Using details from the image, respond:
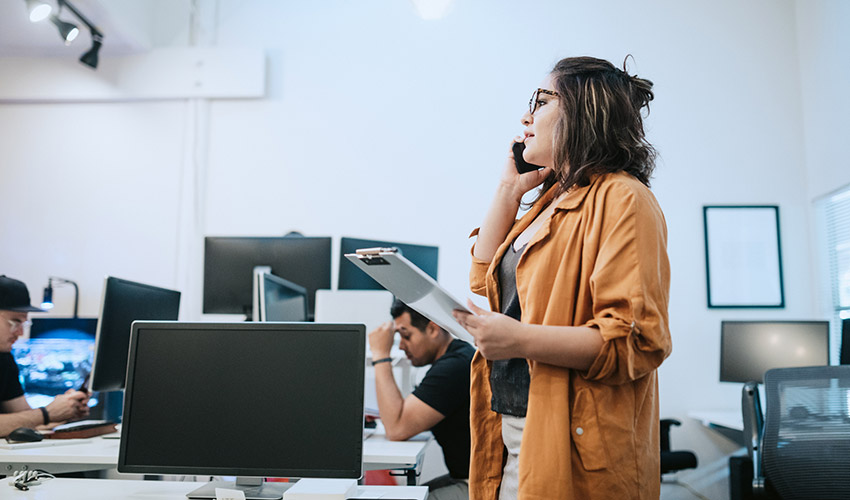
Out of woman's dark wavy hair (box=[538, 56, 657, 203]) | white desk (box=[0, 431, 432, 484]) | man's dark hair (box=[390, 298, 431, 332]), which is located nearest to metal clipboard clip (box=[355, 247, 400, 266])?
woman's dark wavy hair (box=[538, 56, 657, 203])

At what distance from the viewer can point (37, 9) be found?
11.3 ft

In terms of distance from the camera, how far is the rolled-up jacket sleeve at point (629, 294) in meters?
1.05

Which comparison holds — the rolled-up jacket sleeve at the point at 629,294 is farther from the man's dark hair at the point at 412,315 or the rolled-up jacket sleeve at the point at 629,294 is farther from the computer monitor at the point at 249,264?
the computer monitor at the point at 249,264

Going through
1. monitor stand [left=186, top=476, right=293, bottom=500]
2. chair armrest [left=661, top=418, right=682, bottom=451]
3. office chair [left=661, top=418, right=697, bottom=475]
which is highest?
monitor stand [left=186, top=476, right=293, bottom=500]

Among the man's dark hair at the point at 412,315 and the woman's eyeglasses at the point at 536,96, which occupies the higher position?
the woman's eyeglasses at the point at 536,96

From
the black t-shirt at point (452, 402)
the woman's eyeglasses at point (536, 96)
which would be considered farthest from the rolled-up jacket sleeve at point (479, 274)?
the black t-shirt at point (452, 402)

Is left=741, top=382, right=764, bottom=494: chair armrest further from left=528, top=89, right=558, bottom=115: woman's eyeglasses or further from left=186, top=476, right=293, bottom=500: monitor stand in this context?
left=186, top=476, right=293, bottom=500: monitor stand

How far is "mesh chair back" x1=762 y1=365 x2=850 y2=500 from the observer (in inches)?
80.4

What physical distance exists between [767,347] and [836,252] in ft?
2.53

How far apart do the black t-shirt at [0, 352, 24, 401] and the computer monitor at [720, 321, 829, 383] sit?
317 centimetres

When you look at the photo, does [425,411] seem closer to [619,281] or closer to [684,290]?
[619,281]

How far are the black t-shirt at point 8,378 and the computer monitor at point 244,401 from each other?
1.22m

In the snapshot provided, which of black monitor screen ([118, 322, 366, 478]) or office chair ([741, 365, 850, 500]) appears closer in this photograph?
black monitor screen ([118, 322, 366, 478])

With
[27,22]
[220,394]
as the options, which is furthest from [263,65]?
[220,394]
